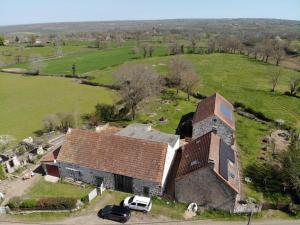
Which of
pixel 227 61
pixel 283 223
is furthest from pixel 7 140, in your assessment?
pixel 227 61

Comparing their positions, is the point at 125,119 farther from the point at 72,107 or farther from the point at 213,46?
the point at 213,46

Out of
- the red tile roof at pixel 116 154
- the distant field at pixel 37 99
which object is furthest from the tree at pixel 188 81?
the red tile roof at pixel 116 154

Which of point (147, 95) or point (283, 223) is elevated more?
point (147, 95)

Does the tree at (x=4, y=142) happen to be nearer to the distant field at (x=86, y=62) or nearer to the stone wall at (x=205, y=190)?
the stone wall at (x=205, y=190)

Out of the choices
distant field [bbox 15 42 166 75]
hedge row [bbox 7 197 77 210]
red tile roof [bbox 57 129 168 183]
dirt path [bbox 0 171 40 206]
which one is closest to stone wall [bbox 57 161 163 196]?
red tile roof [bbox 57 129 168 183]

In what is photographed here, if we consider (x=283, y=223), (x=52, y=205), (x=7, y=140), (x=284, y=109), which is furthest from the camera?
(x=284, y=109)

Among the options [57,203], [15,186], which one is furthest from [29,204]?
[15,186]

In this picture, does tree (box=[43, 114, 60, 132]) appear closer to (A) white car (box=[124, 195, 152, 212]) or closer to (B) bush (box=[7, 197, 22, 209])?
(B) bush (box=[7, 197, 22, 209])
